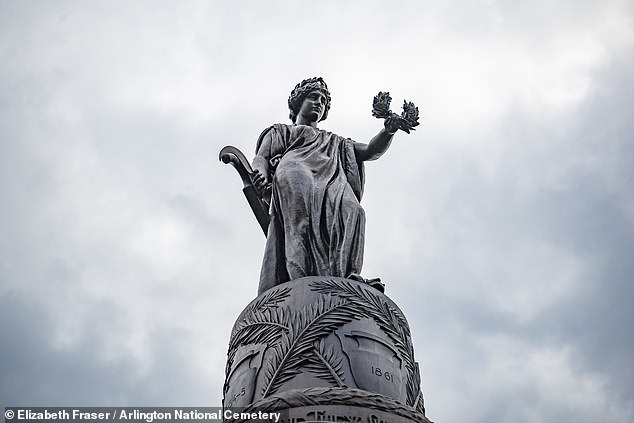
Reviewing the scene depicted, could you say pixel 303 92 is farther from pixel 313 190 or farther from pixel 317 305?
pixel 317 305

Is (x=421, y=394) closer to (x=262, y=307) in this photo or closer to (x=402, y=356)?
(x=402, y=356)

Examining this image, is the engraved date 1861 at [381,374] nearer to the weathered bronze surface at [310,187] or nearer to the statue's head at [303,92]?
the weathered bronze surface at [310,187]

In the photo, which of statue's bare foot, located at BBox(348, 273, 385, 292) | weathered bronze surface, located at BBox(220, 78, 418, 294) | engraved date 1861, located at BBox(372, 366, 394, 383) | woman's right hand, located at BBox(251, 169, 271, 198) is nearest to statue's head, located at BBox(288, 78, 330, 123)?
weathered bronze surface, located at BBox(220, 78, 418, 294)

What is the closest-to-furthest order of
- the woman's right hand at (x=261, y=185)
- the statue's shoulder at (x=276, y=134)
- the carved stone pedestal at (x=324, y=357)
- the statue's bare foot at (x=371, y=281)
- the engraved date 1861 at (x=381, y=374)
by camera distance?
the carved stone pedestal at (x=324, y=357)
the engraved date 1861 at (x=381, y=374)
the statue's bare foot at (x=371, y=281)
the woman's right hand at (x=261, y=185)
the statue's shoulder at (x=276, y=134)

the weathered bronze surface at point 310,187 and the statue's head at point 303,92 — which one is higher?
the statue's head at point 303,92

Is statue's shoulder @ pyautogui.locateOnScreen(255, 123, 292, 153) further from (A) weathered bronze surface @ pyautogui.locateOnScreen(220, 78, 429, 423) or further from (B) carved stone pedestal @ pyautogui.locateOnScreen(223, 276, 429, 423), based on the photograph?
(B) carved stone pedestal @ pyautogui.locateOnScreen(223, 276, 429, 423)

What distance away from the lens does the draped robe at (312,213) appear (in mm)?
10977

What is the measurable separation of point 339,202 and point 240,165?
1.64m

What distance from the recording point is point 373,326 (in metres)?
9.45

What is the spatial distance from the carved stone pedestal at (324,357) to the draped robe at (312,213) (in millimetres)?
1023

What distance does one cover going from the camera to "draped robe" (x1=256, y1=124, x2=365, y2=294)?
36.0ft

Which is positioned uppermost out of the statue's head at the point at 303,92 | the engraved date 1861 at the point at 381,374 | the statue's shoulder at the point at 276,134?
the statue's head at the point at 303,92

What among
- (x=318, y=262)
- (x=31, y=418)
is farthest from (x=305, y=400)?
(x=31, y=418)

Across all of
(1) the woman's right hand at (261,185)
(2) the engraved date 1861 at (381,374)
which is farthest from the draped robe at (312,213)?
(2) the engraved date 1861 at (381,374)
